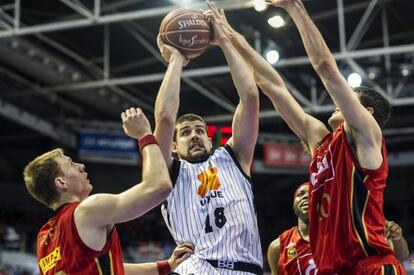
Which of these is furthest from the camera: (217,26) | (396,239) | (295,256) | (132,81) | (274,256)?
(132,81)

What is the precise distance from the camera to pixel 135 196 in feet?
12.2

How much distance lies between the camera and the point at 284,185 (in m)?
26.9

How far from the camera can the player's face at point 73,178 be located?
14.1 feet

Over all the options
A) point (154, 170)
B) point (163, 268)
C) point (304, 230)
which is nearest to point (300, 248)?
point (304, 230)

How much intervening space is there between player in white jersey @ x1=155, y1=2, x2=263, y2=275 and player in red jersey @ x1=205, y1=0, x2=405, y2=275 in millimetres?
428

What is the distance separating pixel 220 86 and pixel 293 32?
365 centimetres

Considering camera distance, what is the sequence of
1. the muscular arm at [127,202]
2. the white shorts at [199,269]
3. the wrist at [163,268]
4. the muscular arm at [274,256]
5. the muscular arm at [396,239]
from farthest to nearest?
the muscular arm at [274,256] → the muscular arm at [396,239] → the wrist at [163,268] → the white shorts at [199,269] → the muscular arm at [127,202]

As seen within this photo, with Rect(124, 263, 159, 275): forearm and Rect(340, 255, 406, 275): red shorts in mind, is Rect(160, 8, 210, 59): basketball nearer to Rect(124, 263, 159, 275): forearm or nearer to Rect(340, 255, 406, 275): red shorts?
Rect(124, 263, 159, 275): forearm

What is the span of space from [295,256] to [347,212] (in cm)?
167

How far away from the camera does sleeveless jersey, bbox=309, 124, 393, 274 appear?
12.8ft

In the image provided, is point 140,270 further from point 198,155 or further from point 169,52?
point 169,52

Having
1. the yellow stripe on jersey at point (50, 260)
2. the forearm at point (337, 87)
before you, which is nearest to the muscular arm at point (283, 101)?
the forearm at point (337, 87)

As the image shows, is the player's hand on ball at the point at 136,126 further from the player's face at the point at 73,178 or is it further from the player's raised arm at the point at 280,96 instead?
the player's raised arm at the point at 280,96

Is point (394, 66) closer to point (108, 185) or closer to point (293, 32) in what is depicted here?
point (293, 32)
